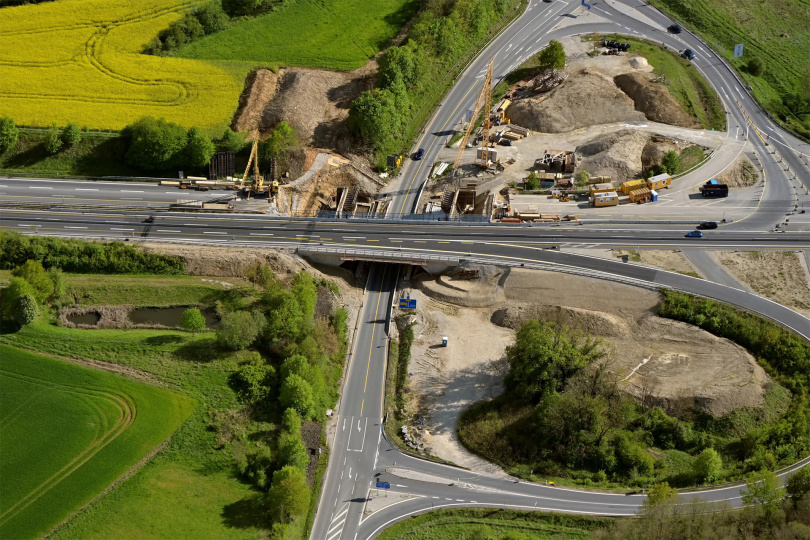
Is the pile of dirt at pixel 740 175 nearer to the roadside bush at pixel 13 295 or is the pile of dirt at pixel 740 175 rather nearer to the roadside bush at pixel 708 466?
the roadside bush at pixel 708 466

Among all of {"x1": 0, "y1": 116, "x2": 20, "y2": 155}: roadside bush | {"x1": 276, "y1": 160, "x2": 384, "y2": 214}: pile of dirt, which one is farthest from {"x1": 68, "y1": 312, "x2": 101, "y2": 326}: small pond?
Result: {"x1": 0, "y1": 116, "x2": 20, "y2": 155}: roadside bush

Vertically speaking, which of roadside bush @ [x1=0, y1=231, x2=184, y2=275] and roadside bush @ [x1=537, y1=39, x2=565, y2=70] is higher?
roadside bush @ [x1=537, y1=39, x2=565, y2=70]

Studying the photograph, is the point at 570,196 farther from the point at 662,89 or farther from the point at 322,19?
the point at 322,19

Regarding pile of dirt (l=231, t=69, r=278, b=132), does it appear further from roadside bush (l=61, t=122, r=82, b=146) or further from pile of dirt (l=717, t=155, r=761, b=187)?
Answer: pile of dirt (l=717, t=155, r=761, b=187)

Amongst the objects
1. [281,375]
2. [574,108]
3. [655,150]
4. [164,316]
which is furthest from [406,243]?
[655,150]

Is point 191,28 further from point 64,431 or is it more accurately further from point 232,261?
point 64,431

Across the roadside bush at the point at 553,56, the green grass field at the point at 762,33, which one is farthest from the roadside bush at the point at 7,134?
the green grass field at the point at 762,33
